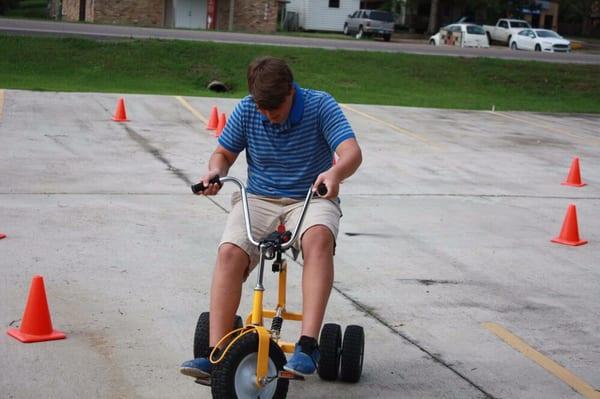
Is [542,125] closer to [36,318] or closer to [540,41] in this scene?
[36,318]

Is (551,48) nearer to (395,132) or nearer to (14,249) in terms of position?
(395,132)

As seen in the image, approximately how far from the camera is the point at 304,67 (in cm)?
2989

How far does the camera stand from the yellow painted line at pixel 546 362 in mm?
5738

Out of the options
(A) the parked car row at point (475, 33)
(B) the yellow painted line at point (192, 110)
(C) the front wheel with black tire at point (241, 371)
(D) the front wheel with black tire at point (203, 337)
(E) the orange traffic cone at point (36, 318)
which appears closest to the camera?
(C) the front wheel with black tire at point (241, 371)

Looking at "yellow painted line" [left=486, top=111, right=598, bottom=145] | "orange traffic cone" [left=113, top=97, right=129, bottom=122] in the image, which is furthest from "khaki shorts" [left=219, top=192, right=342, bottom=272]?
"yellow painted line" [left=486, top=111, right=598, bottom=145]

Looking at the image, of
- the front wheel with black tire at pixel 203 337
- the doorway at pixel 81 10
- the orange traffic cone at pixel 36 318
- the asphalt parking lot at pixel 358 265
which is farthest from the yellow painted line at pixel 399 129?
the doorway at pixel 81 10

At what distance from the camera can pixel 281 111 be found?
5227 millimetres

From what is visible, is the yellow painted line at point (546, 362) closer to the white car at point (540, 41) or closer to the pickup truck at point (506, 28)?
the white car at point (540, 41)

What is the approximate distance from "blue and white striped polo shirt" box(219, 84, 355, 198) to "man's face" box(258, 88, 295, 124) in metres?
0.05

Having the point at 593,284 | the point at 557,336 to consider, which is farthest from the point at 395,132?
the point at 557,336

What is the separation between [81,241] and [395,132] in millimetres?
9772

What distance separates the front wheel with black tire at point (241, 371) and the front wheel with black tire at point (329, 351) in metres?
0.72

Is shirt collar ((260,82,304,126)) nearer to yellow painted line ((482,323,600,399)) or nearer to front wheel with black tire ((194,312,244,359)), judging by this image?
front wheel with black tire ((194,312,244,359))

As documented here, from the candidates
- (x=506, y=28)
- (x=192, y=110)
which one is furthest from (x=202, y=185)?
(x=506, y=28)
